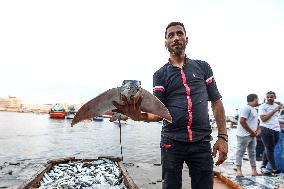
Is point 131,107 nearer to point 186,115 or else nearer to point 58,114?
point 186,115

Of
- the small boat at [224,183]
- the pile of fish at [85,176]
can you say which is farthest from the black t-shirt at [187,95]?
the small boat at [224,183]

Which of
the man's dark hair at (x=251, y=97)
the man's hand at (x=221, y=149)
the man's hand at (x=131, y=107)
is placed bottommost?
the man's hand at (x=221, y=149)

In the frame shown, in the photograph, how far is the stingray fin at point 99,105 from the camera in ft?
9.57

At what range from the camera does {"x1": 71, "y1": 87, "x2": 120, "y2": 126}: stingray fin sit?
2.92 meters

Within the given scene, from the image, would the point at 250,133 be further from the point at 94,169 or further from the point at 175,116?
the point at 175,116

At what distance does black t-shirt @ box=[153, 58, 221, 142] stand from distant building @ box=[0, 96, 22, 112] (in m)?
182

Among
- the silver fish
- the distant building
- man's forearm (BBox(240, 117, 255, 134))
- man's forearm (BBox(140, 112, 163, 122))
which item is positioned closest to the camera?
the silver fish

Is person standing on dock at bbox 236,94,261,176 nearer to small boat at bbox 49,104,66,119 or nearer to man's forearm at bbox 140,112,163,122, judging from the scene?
man's forearm at bbox 140,112,163,122

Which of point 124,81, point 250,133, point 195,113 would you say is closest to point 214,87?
point 195,113

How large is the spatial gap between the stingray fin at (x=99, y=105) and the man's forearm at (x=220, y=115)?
1.38 meters

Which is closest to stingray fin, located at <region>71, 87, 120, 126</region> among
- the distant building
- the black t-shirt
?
the black t-shirt

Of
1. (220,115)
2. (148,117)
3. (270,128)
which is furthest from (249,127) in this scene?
(148,117)

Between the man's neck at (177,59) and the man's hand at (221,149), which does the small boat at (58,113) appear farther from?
the man's hand at (221,149)

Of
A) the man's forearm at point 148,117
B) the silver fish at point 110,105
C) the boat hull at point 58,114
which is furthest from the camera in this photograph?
the boat hull at point 58,114
